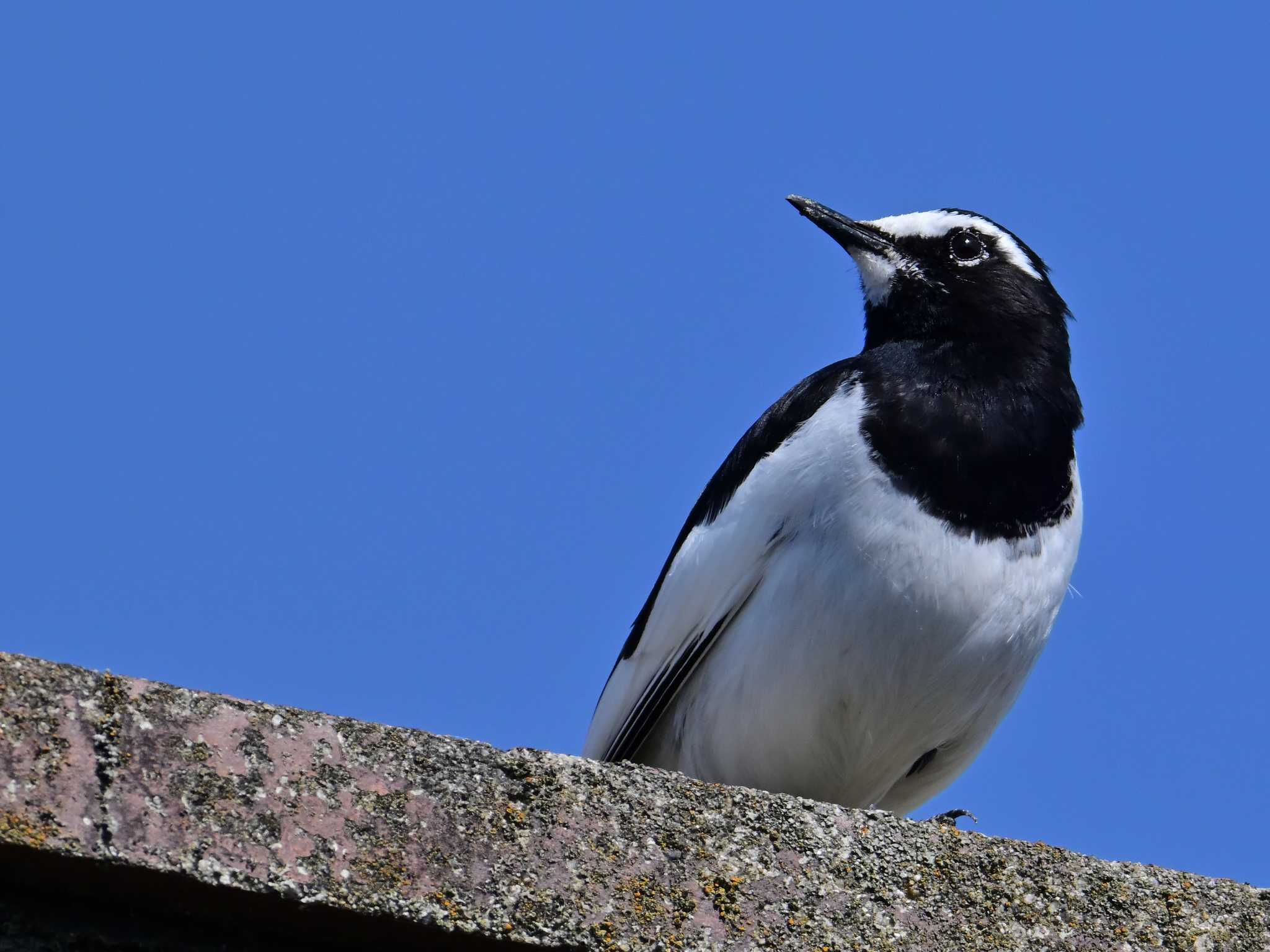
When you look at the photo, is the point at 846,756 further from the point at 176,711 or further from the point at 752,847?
the point at 176,711

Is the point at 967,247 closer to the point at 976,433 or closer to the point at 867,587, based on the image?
the point at 976,433

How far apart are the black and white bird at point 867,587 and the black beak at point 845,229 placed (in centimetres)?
105

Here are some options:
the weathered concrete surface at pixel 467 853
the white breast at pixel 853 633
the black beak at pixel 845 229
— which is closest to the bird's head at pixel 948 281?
the black beak at pixel 845 229

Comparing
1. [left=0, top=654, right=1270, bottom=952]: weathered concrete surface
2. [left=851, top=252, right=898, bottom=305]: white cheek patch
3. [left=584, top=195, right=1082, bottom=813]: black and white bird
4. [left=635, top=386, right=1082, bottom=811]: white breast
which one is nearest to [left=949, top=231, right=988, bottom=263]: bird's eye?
[left=851, top=252, right=898, bottom=305]: white cheek patch

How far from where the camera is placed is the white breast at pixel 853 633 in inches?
219

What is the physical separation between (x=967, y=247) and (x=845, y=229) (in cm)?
55

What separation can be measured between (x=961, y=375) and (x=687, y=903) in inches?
134

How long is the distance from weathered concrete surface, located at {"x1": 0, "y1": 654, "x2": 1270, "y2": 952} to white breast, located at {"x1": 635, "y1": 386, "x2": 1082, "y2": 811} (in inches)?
77.8

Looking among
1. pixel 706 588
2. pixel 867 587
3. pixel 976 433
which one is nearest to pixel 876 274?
pixel 976 433

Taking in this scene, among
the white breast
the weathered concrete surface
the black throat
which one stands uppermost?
the black throat

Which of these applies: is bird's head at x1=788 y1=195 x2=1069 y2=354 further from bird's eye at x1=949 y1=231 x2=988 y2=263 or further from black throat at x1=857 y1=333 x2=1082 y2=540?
black throat at x1=857 y1=333 x2=1082 y2=540

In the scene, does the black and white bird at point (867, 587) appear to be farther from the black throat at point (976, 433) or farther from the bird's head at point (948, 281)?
the bird's head at point (948, 281)

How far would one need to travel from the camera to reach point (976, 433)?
5.88 meters

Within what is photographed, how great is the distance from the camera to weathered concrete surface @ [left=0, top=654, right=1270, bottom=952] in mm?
2918
